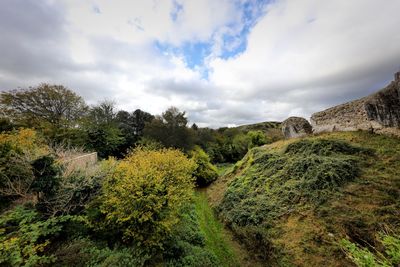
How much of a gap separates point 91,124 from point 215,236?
902 inches

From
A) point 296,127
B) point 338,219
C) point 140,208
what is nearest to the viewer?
point 338,219

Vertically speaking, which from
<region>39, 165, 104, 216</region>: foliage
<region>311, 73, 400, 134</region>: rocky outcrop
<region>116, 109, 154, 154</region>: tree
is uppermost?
<region>116, 109, 154, 154</region>: tree

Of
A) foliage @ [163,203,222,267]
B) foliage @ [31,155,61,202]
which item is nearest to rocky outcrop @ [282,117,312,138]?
A: foliage @ [163,203,222,267]

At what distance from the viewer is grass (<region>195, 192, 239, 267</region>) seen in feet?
25.7

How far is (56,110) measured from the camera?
70.3ft

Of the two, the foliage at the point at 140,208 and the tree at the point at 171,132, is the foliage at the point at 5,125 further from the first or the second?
the foliage at the point at 140,208

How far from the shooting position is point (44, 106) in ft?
68.0

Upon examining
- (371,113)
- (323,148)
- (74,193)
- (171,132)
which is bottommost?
(74,193)

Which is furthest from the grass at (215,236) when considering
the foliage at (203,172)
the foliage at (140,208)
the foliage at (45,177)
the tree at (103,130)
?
the tree at (103,130)

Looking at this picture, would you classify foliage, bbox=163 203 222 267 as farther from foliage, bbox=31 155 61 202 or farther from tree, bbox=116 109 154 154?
tree, bbox=116 109 154 154

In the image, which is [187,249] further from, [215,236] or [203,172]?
[203,172]

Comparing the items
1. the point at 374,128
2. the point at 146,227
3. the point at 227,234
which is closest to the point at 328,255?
the point at 227,234

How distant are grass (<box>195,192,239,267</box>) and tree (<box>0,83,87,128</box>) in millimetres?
20098

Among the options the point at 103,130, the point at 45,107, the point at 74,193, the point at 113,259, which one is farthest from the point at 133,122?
the point at 113,259
